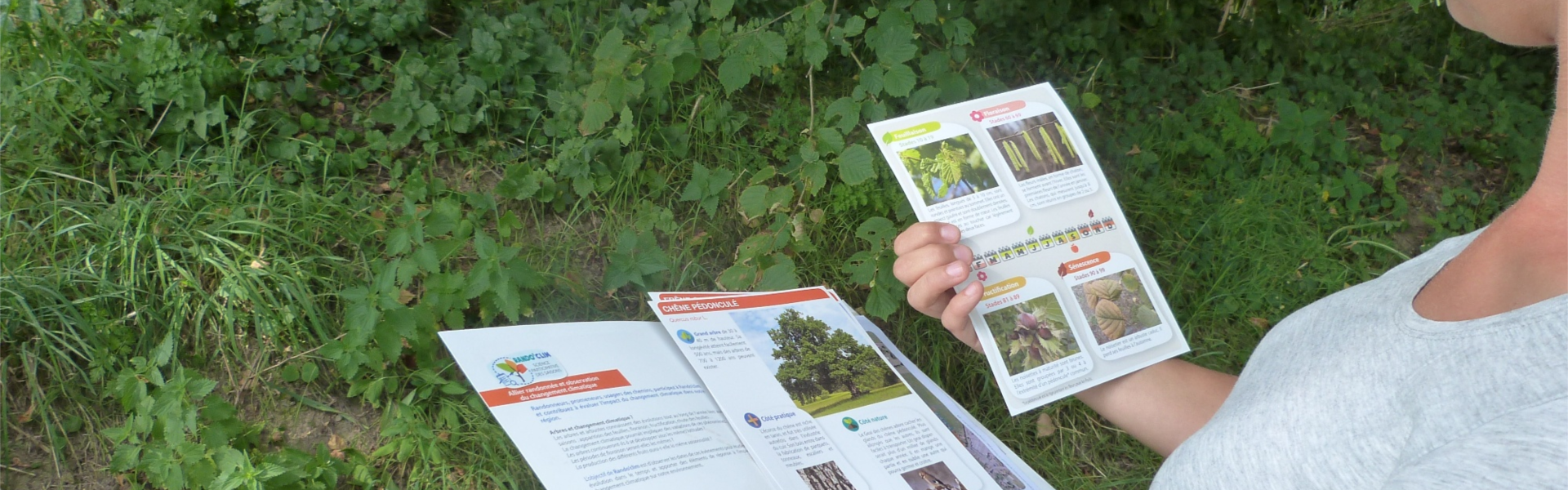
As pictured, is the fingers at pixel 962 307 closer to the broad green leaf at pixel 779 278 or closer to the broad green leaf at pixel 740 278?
the broad green leaf at pixel 779 278

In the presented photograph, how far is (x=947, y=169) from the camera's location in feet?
4.71

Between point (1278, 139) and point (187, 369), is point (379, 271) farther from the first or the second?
point (1278, 139)

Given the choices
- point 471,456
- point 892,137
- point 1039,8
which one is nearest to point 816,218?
point 892,137

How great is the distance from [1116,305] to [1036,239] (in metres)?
0.19

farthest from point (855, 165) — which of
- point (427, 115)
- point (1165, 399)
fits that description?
point (427, 115)

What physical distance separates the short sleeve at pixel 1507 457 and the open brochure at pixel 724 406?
0.68 meters

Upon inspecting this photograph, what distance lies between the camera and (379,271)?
65.9 inches

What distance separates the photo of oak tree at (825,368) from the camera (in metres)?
1.36

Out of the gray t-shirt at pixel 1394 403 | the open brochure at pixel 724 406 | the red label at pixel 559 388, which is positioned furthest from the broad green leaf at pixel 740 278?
the gray t-shirt at pixel 1394 403

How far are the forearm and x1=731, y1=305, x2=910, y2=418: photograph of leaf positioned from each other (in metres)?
0.36

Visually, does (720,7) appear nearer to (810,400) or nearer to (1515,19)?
(810,400)

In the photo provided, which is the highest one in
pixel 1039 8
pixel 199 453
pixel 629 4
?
pixel 629 4

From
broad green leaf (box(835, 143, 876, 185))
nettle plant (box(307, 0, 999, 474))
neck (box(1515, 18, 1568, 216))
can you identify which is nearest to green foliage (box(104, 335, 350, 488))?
nettle plant (box(307, 0, 999, 474))

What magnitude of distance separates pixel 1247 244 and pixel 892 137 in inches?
68.9
